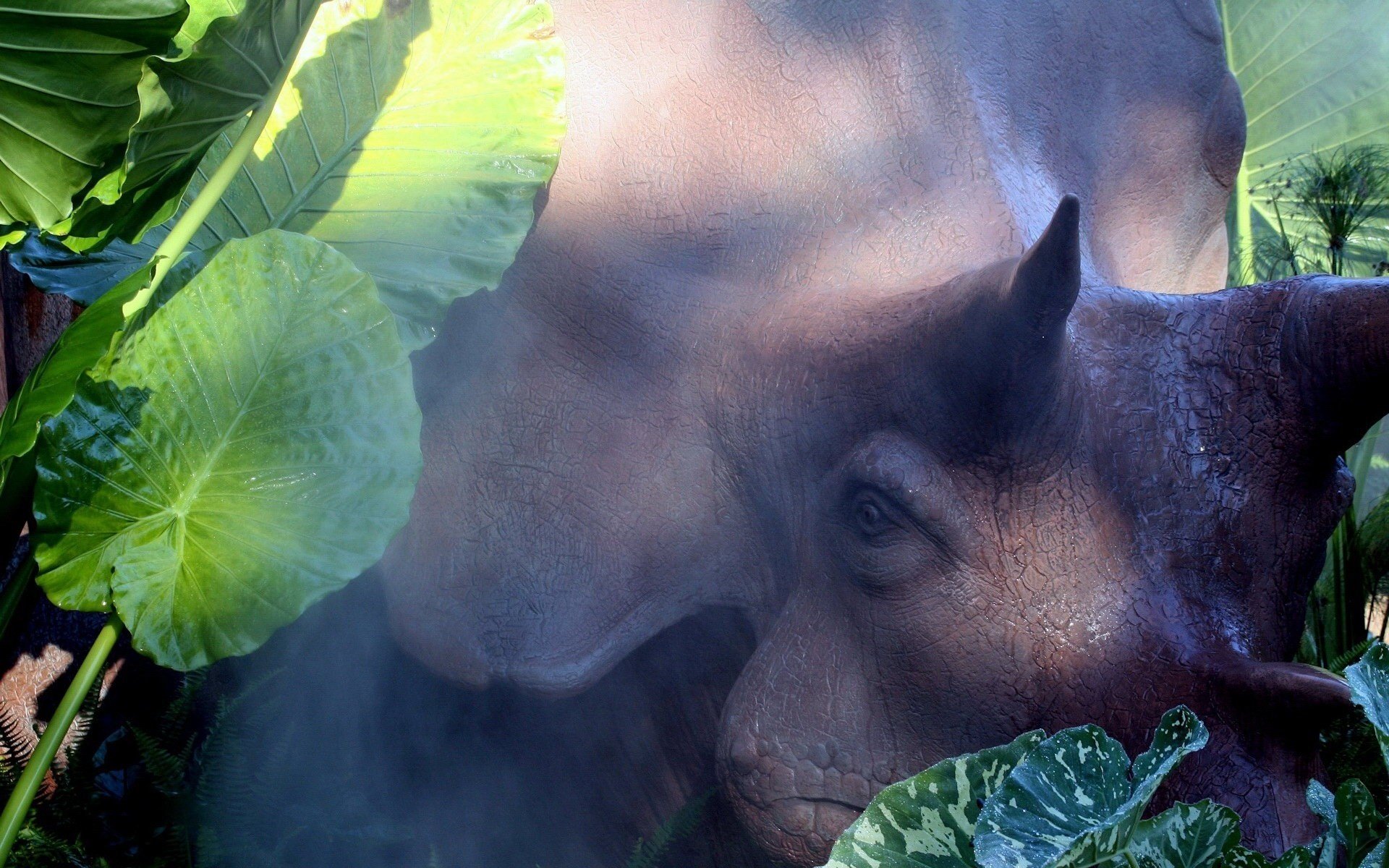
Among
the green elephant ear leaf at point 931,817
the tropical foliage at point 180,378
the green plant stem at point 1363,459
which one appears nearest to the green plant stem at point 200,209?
the tropical foliage at point 180,378

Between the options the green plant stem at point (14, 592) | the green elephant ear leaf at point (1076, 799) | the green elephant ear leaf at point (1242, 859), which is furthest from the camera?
the green plant stem at point (14, 592)

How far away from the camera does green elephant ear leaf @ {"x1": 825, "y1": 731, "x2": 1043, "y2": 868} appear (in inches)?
44.5

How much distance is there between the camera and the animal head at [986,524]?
138 cm

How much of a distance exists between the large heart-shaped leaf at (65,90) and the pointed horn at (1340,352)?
4.76 feet

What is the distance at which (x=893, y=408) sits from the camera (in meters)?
1.57

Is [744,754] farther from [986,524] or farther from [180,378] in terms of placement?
[180,378]

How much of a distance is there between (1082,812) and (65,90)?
1476 millimetres

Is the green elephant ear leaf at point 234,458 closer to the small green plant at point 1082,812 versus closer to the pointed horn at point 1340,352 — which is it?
the small green plant at point 1082,812

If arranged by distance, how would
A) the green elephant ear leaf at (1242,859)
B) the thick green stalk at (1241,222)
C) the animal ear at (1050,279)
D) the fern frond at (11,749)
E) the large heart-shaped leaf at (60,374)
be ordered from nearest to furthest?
the green elephant ear leaf at (1242,859)
the animal ear at (1050,279)
the large heart-shaped leaf at (60,374)
the fern frond at (11,749)
the thick green stalk at (1241,222)

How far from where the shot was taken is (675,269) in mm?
1973

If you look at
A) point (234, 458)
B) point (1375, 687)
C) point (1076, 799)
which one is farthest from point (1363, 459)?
point (234, 458)

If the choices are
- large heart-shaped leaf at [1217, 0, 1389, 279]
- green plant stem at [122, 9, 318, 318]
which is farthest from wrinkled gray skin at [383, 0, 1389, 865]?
large heart-shaped leaf at [1217, 0, 1389, 279]

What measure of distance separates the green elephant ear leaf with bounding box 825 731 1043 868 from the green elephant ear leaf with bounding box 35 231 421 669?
2.64 ft

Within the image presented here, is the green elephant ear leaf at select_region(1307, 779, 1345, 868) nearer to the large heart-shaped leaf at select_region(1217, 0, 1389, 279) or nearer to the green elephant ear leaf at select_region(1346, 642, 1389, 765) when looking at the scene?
the green elephant ear leaf at select_region(1346, 642, 1389, 765)
